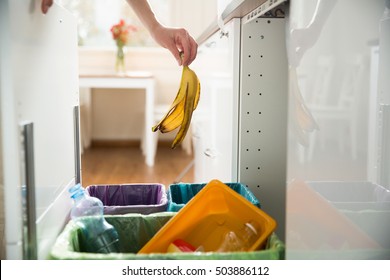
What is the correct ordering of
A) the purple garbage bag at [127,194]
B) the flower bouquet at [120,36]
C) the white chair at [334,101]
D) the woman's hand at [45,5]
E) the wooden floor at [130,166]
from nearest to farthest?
the white chair at [334,101], the woman's hand at [45,5], the purple garbage bag at [127,194], the wooden floor at [130,166], the flower bouquet at [120,36]

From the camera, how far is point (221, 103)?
70.3 inches

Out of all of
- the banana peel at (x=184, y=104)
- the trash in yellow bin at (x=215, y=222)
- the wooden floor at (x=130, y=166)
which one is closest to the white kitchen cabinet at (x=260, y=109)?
the banana peel at (x=184, y=104)

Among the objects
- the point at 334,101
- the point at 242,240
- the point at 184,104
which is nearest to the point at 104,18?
the point at 184,104

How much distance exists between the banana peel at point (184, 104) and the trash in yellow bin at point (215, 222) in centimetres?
25

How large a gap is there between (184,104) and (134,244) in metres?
0.40

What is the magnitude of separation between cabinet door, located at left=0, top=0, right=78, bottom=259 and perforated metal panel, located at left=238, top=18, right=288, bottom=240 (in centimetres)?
46

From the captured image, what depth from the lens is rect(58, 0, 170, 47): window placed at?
17.5ft

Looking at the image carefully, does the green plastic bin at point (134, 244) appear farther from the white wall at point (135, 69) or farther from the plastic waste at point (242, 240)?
the white wall at point (135, 69)

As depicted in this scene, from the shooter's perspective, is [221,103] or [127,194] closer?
[127,194]

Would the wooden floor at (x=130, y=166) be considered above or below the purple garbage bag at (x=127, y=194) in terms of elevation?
below

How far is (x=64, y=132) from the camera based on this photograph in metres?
1.22

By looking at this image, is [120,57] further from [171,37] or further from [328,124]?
[328,124]

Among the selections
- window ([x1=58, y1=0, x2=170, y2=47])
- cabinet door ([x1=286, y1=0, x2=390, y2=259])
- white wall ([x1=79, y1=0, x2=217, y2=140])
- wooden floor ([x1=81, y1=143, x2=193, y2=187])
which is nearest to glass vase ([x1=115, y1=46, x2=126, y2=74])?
white wall ([x1=79, y1=0, x2=217, y2=140])

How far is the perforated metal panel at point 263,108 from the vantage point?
134 cm
